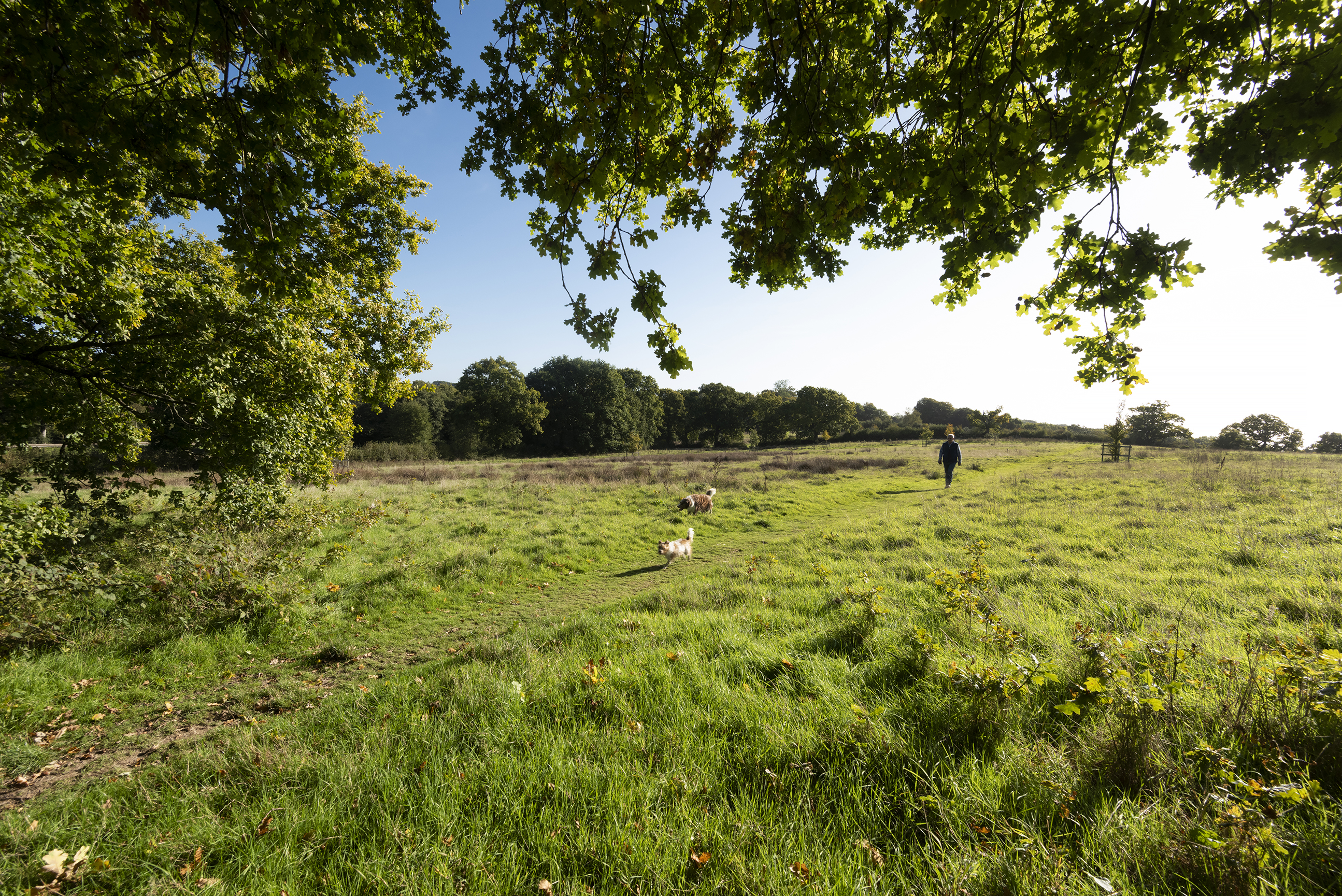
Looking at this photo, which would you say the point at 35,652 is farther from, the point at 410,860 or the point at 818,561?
the point at 818,561

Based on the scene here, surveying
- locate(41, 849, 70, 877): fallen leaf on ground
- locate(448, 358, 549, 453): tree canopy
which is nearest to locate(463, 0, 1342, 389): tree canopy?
locate(41, 849, 70, 877): fallen leaf on ground

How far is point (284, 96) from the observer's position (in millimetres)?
3475

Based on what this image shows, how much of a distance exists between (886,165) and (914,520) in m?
10.6

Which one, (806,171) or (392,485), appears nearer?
(806,171)

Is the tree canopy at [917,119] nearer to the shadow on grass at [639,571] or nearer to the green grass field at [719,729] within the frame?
the green grass field at [719,729]

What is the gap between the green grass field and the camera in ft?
7.25

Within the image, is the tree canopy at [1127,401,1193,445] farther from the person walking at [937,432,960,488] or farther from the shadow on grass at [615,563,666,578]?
the shadow on grass at [615,563,666,578]

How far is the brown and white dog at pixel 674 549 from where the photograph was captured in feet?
32.7

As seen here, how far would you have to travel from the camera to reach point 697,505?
14859 mm

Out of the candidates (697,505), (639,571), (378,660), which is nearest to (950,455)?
(697,505)

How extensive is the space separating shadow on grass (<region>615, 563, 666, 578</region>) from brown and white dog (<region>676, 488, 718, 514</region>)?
4.53 m

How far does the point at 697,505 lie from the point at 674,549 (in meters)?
4.91

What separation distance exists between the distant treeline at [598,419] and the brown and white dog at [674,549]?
35442mm

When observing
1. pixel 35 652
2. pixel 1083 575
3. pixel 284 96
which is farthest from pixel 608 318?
pixel 35 652
